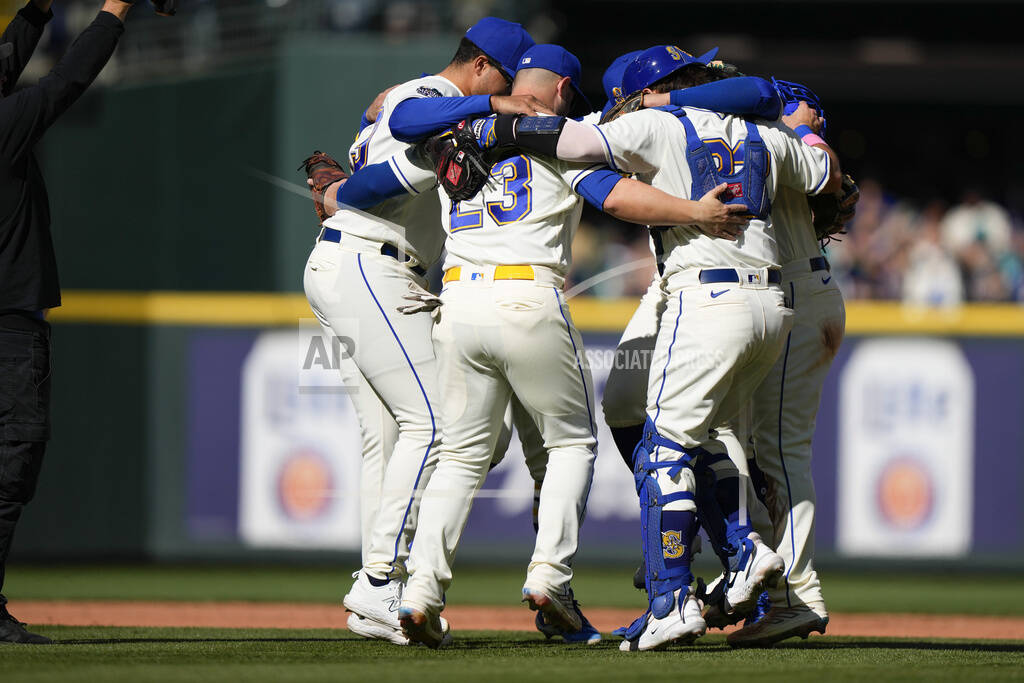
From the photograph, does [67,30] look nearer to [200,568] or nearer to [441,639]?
[200,568]

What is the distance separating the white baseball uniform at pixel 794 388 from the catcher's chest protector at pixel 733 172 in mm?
509

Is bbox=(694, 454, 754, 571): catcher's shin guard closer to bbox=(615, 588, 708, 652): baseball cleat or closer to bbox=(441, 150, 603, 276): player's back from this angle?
bbox=(615, 588, 708, 652): baseball cleat

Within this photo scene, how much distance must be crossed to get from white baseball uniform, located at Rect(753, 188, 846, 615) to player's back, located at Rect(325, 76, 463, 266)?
1271 mm

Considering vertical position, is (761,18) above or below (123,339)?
above

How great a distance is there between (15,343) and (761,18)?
11.3 metres

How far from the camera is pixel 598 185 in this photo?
14.0 ft

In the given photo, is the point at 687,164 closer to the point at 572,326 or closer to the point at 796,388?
the point at 572,326

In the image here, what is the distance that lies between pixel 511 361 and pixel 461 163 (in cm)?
67

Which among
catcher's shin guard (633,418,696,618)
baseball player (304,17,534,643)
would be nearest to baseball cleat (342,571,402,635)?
baseball player (304,17,534,643)

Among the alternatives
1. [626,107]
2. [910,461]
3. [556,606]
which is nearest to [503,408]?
[556,606]

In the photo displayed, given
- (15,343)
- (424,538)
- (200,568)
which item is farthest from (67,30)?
(424,538)

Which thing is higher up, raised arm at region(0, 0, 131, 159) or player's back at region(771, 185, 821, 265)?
raised arm at region(0, 0, 131, 159)

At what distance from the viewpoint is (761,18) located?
47.1ft

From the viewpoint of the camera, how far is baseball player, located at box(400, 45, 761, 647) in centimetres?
427
